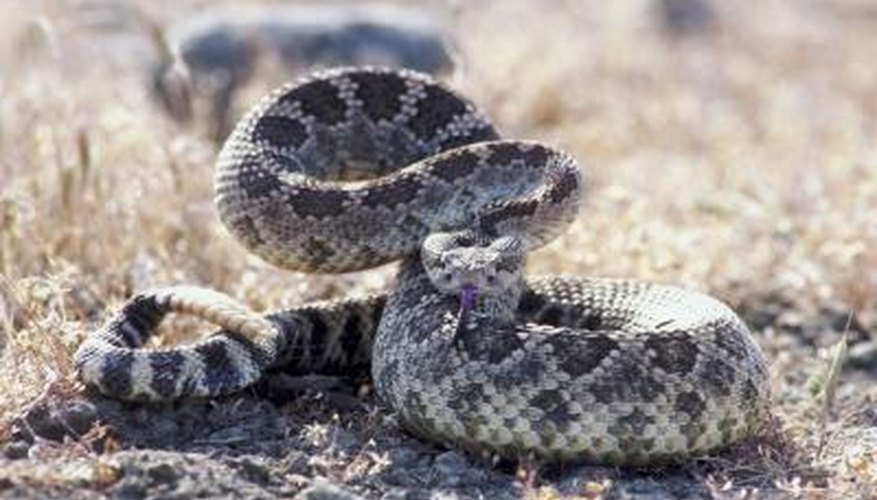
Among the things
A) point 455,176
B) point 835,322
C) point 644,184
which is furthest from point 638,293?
point 644,184

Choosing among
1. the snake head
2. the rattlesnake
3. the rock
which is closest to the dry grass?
the rattlesnake

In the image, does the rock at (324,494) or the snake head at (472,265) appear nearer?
the rock at (324,494)

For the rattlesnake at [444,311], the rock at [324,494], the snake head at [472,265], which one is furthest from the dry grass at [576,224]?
the snake head at [472,265]

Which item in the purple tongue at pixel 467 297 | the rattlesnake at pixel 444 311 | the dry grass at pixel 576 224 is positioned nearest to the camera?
the rattlesnake at pixel 444 311

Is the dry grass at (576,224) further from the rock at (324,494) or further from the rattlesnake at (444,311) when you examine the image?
the rock at (324,494)

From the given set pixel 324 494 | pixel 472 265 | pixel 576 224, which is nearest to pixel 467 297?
pixel 472 265

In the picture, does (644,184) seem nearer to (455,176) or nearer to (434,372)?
(455,176)

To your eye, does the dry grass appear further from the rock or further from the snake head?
the snake head
